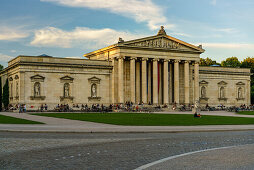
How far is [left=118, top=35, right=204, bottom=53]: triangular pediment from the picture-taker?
80.4 meters

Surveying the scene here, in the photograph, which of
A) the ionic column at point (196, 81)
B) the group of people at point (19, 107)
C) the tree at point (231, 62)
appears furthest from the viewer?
the tree at point (231, 62)

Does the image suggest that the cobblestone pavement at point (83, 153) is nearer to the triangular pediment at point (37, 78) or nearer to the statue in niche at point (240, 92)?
the triangular pediment at point (37, 78)

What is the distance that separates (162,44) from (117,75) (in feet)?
43.8

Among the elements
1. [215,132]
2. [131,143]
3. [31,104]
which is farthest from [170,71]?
[131,143]

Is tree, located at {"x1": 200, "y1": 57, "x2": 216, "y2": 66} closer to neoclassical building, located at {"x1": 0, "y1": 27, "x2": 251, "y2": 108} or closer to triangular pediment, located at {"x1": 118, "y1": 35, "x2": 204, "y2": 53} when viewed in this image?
neoclassical building, located at {"x1": 0, "y1": 27, "x2": 251, "y2": 108}

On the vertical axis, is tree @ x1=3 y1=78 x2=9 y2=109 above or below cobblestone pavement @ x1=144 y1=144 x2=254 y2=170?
above

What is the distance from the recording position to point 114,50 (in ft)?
263

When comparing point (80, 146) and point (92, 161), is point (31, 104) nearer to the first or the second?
point (80, 146)

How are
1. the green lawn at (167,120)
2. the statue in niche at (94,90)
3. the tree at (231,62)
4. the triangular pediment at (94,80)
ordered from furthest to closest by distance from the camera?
the tree at (231,62), the statue in niche at (94,90), the triangular pediment at (94,80), the green lawn at (167,120)

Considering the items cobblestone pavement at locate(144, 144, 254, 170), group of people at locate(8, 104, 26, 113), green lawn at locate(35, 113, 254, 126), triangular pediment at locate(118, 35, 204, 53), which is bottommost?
green lawn at locate(35, 113, 254, 126)

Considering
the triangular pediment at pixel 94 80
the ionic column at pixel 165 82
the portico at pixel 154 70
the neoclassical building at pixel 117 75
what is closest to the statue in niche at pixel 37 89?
the neoclassical building at pixel 117 75

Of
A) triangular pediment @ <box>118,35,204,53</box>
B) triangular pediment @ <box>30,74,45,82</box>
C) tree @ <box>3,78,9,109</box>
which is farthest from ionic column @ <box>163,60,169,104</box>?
tree @ <box>3,78,9,109</box>

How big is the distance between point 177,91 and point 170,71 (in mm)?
6683

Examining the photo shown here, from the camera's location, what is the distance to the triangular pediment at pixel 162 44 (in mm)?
80438
